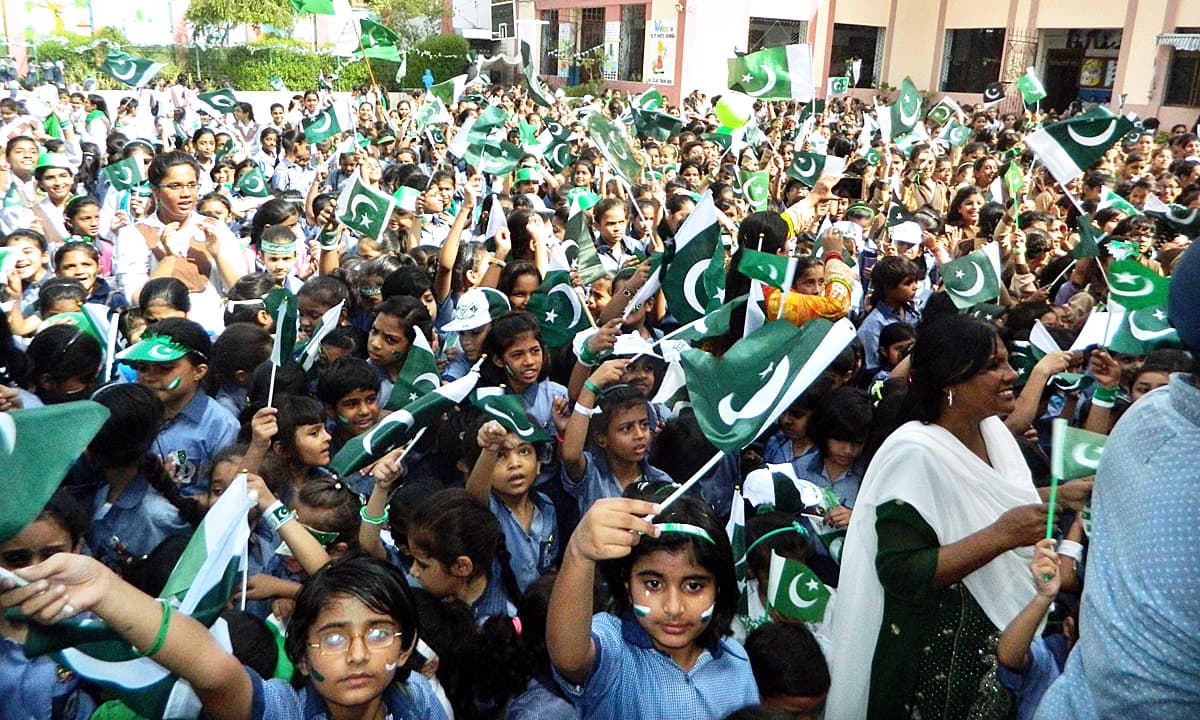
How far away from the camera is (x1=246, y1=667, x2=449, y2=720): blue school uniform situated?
1823 millimetres

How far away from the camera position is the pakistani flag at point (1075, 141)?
18.6ft

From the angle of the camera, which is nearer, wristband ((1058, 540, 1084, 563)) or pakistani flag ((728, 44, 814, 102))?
wristband ((1058, 540, 1084, 563))

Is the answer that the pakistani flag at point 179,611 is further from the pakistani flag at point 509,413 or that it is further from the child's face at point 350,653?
the pakistani flag at point 509,413

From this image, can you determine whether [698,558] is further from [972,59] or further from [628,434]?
[972,59]

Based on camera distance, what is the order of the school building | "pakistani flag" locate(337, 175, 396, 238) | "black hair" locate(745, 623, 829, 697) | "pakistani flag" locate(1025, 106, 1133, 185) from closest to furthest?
1. "black hair" locate(745, 623, 829, 697)
2. "pakistani flag" locate(337, 175, 396, 238)
3. "pakistani flag" locate(1025, 106, 1133, 185)
4. the school building

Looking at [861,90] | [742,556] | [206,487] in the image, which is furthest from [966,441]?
[861,90]

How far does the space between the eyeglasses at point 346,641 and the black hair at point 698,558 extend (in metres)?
0.50

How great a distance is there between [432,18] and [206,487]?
127ft

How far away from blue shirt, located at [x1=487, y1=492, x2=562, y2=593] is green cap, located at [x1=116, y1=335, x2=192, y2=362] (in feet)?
4.49

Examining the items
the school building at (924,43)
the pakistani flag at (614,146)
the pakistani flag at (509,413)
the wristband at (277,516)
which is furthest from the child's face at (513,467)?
the school building at (924,43)

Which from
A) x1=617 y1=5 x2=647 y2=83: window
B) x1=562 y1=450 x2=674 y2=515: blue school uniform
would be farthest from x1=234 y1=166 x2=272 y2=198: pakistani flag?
x1=617 y1=5 x2=647 y2=83: window

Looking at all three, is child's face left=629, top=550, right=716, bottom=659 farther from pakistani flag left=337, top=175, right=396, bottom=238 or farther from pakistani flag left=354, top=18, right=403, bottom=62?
pakistani flag left=354, top=18, right=403, bottom=62

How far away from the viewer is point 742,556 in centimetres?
263

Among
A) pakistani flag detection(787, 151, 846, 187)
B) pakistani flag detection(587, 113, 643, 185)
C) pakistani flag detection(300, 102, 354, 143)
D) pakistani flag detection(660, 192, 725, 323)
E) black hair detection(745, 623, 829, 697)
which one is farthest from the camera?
pakistani flag detection(300, 102, 354, 143)
